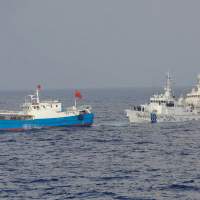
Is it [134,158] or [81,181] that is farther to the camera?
[134,158]

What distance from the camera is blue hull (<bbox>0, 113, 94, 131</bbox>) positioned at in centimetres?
9469

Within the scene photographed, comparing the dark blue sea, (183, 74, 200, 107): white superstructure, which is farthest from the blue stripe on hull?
(183, 74, 200, 107): white superstructure

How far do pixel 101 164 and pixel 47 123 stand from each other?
38.7 m

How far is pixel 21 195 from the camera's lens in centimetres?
4491

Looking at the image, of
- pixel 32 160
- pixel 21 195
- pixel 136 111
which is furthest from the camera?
pixel 136 111

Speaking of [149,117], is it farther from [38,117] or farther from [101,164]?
[101,164]

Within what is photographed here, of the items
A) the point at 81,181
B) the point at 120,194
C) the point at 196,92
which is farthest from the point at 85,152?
the point at 196,92

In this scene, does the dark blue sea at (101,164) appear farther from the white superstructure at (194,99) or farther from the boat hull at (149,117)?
the white superstructure at (194,99)

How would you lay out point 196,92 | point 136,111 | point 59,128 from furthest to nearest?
point 196,92 < point 136,111 < point 59,128

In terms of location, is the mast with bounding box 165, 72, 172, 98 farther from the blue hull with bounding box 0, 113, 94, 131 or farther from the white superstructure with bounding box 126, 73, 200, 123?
the blue hull with bounding box 0, 113, 94, 131

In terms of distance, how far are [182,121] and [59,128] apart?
87.6 feet

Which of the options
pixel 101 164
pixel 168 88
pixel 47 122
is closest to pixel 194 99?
pixel 168 88

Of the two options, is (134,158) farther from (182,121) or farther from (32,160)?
(182,121)

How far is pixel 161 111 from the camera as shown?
10544cm
